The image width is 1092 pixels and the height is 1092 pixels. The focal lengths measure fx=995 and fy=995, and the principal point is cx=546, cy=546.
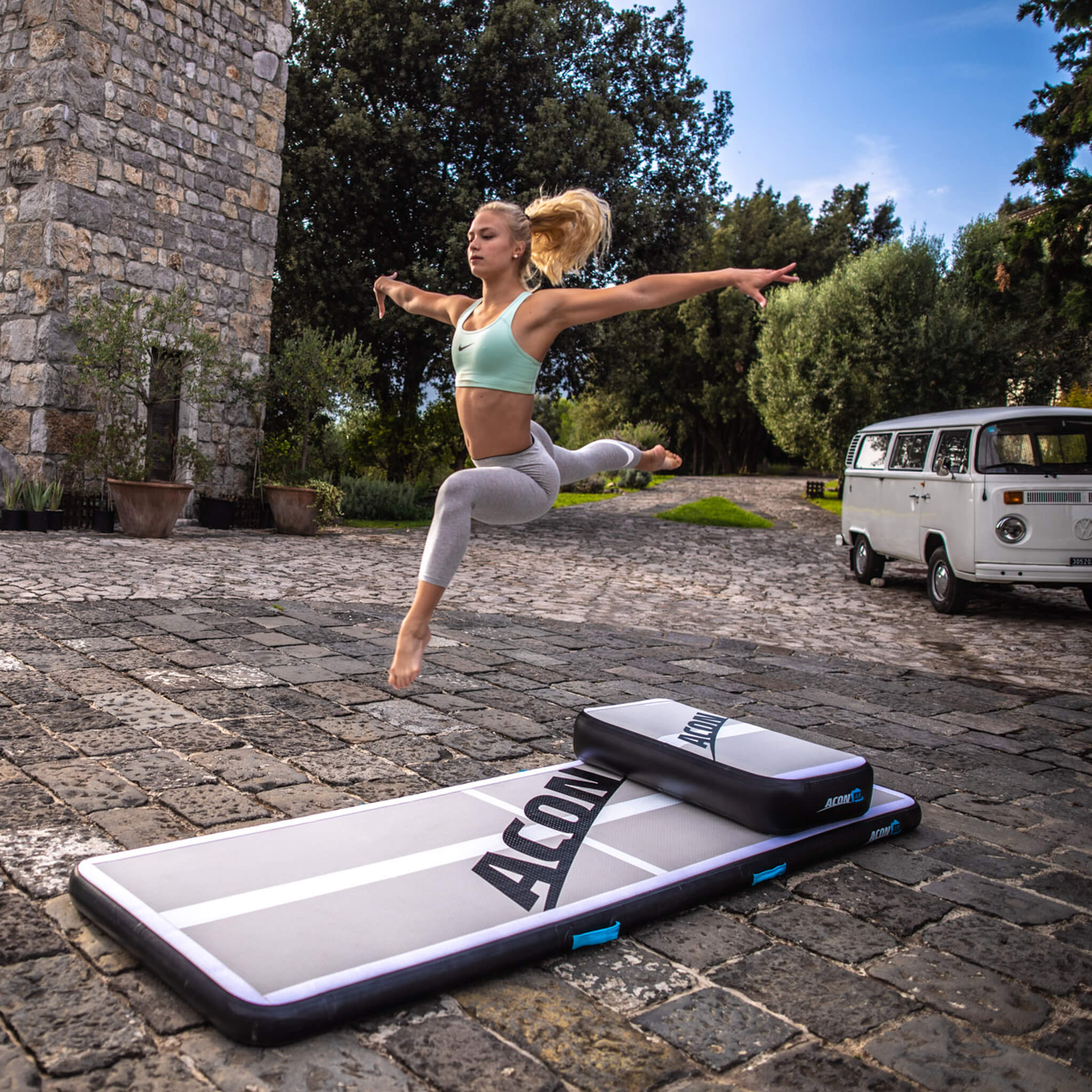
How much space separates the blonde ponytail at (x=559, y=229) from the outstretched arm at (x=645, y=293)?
24 centimetres

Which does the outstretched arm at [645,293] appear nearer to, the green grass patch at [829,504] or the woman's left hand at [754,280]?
the woman's left hand at [754,280]

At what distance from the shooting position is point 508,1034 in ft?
7.17

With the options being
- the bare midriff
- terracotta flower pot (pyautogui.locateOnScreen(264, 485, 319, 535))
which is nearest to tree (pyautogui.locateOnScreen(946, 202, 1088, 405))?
terracotta flower pot (pyautogui.locateOnScreen(264, 485, 319, 535))

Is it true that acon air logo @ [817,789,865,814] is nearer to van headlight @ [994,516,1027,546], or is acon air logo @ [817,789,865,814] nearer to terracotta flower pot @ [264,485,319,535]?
van headlight @ [994,516,1027,546]

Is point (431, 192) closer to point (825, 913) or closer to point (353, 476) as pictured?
point (353, 476)

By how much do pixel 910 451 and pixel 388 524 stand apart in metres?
8.58

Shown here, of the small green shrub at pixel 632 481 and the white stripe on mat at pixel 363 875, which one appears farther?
the small green shrub at pixel 632 481

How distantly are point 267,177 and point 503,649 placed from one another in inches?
422

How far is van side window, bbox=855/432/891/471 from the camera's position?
11078mm

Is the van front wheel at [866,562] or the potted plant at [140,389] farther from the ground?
the potted plant at [140,389]

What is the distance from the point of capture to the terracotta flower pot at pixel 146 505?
38.0ft

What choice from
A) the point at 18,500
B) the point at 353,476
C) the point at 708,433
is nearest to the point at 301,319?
the point at 353,476

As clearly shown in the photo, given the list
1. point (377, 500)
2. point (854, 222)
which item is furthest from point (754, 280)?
point (854, 222)

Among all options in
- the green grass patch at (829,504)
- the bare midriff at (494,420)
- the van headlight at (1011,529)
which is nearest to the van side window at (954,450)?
the van headlight at (1011,529)
